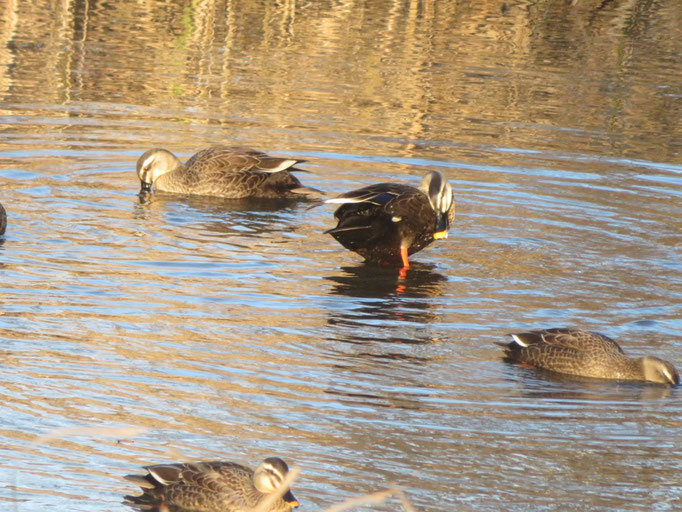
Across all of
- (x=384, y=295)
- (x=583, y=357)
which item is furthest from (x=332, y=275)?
(x=583, y=357)

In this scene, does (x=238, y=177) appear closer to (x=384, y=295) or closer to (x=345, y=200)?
(x=345, y=200)

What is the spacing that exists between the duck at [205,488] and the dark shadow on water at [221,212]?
→ 20.4ft

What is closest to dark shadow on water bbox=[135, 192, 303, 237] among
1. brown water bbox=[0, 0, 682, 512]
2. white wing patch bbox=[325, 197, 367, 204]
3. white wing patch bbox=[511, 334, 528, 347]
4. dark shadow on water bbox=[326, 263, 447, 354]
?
brown water bbox=[0, 0, 682, 512]

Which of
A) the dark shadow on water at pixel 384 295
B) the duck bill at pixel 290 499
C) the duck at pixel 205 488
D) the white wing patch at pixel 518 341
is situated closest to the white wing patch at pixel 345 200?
the dark shadow on water at pixel 384 295

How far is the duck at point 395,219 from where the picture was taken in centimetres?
1141

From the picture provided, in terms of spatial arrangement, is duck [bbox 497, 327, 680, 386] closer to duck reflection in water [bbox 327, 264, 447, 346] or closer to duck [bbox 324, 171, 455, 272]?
duck reflection in water [bbox 327, 264, 447, 346]

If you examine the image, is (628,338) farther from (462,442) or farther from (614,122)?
(614,122)

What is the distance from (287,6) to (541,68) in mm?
6087

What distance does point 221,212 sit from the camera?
13.6 m

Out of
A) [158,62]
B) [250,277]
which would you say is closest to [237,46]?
[158,62]

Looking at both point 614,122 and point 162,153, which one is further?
point 614,122

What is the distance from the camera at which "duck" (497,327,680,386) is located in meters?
8.75

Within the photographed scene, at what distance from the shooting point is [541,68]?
22.1 m

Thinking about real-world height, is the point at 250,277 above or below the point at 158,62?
below
